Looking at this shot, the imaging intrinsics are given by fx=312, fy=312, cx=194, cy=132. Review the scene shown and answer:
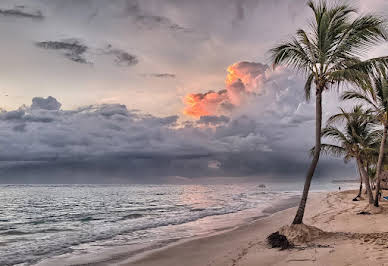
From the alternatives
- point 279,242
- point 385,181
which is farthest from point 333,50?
point 385,181

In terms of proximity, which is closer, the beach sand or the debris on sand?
the beach sand

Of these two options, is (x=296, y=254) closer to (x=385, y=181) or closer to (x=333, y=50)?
(x=333, y=50)

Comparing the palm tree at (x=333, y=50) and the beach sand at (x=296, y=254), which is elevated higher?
the palm tree at (x=333, y=50)

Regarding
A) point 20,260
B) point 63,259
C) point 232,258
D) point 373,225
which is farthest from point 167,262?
point 373,225

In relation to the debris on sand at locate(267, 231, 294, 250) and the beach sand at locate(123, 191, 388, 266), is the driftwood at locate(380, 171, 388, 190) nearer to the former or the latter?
the beach sand at locate(123, 191, 388, 266)

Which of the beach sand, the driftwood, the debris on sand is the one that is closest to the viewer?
the beach sand

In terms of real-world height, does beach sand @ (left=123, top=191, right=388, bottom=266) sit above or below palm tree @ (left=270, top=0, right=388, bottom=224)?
below

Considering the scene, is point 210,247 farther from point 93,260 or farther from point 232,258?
point 93,260

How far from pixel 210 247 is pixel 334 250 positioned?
602cm

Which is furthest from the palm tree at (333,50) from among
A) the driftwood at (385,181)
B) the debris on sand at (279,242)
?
the driftwood at (385,181)

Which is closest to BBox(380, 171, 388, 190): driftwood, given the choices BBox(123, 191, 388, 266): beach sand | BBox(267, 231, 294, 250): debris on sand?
BBox(123, 191, 388, 266): beach sand

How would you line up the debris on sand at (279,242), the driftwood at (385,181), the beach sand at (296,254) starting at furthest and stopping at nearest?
the driftwood at (385,181), the debris on sand at (279,242), the beach sand at (296,254)

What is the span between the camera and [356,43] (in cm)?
1267

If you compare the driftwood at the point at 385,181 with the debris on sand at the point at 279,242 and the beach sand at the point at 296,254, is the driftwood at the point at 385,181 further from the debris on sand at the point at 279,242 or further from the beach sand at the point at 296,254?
the debris on sand at the point at 279,242
